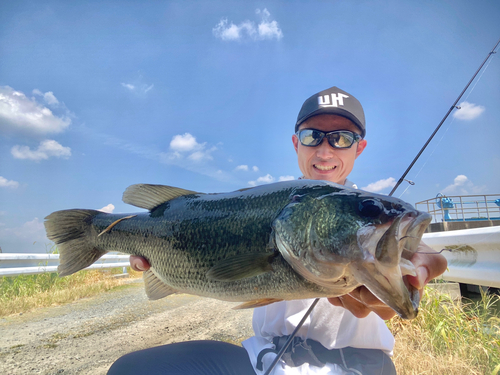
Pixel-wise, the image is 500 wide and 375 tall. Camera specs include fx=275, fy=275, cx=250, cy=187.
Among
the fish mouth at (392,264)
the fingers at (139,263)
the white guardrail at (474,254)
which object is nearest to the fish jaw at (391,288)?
the fish mouth at (392,264)

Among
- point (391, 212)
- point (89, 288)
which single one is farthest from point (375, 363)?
point (89, 288)

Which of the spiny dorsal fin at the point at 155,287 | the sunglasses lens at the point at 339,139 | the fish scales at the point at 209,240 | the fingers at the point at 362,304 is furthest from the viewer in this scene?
the sunglasses lens at the point at 339,139

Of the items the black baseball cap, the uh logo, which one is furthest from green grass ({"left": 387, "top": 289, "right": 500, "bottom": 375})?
the uh logo

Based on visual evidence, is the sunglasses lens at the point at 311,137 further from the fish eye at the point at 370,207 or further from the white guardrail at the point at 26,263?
the white guardrail at the point at 26,263

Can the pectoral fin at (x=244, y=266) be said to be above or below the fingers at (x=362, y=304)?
above

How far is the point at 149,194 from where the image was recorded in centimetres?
Answer: 199

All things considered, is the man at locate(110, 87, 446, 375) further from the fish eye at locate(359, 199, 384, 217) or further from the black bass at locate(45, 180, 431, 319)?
the fish eye at locate(359, 199, 384, 217)

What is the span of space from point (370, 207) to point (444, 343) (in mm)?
3206

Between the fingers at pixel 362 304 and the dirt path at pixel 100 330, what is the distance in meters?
2.54

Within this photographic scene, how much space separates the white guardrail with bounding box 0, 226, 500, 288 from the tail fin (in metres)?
3.77

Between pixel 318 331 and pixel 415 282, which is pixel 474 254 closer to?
pixel 318 331

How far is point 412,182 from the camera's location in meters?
3.40

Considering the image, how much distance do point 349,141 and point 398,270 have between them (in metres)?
1.86

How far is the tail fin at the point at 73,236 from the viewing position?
2125 mm
